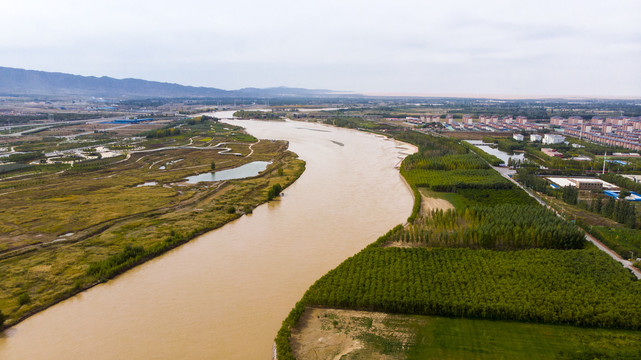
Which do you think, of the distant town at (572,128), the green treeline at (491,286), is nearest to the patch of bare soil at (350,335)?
the green treeline at (491,286)

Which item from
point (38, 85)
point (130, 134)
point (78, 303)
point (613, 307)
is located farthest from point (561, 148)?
point (38, 85)

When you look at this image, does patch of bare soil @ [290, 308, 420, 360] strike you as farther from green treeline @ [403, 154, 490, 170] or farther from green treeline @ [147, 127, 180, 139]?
green treeline @ [147, 127, 180, 139]

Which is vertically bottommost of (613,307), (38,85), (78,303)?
(78,303)

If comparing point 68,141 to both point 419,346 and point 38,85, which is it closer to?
point 419,346

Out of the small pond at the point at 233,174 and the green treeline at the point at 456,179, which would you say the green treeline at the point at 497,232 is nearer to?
the green treeline at the point at 456,179

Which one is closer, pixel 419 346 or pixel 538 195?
pixel 419 346
